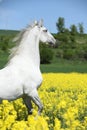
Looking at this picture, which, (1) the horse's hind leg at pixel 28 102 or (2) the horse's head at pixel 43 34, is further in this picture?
(2) the horse's head at pixel 43 34

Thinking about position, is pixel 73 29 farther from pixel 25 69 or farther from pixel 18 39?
pixel 25 69

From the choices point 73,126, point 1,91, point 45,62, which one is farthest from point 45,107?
point 45,62

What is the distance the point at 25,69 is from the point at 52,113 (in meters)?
1.10

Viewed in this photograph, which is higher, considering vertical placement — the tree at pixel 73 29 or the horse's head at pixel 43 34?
the horse's head at pixel 43 34

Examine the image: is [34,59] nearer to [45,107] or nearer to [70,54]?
[45,107]

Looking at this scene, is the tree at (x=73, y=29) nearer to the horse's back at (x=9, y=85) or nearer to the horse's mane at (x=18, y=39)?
the horse's mane at (x=18, y=39)

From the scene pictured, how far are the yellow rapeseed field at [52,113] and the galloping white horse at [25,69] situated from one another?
0.95 ft

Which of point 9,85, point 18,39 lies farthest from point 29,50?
point 9,85

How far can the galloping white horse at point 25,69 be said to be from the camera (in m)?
7.60

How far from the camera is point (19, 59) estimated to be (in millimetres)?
8180

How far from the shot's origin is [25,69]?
7984mm

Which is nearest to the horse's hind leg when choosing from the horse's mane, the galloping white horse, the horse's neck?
the galloping white horse

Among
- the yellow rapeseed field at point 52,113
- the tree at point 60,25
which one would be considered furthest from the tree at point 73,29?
the yellow rapeseed field at point 52,113

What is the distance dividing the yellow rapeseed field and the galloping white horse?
0.29 m
